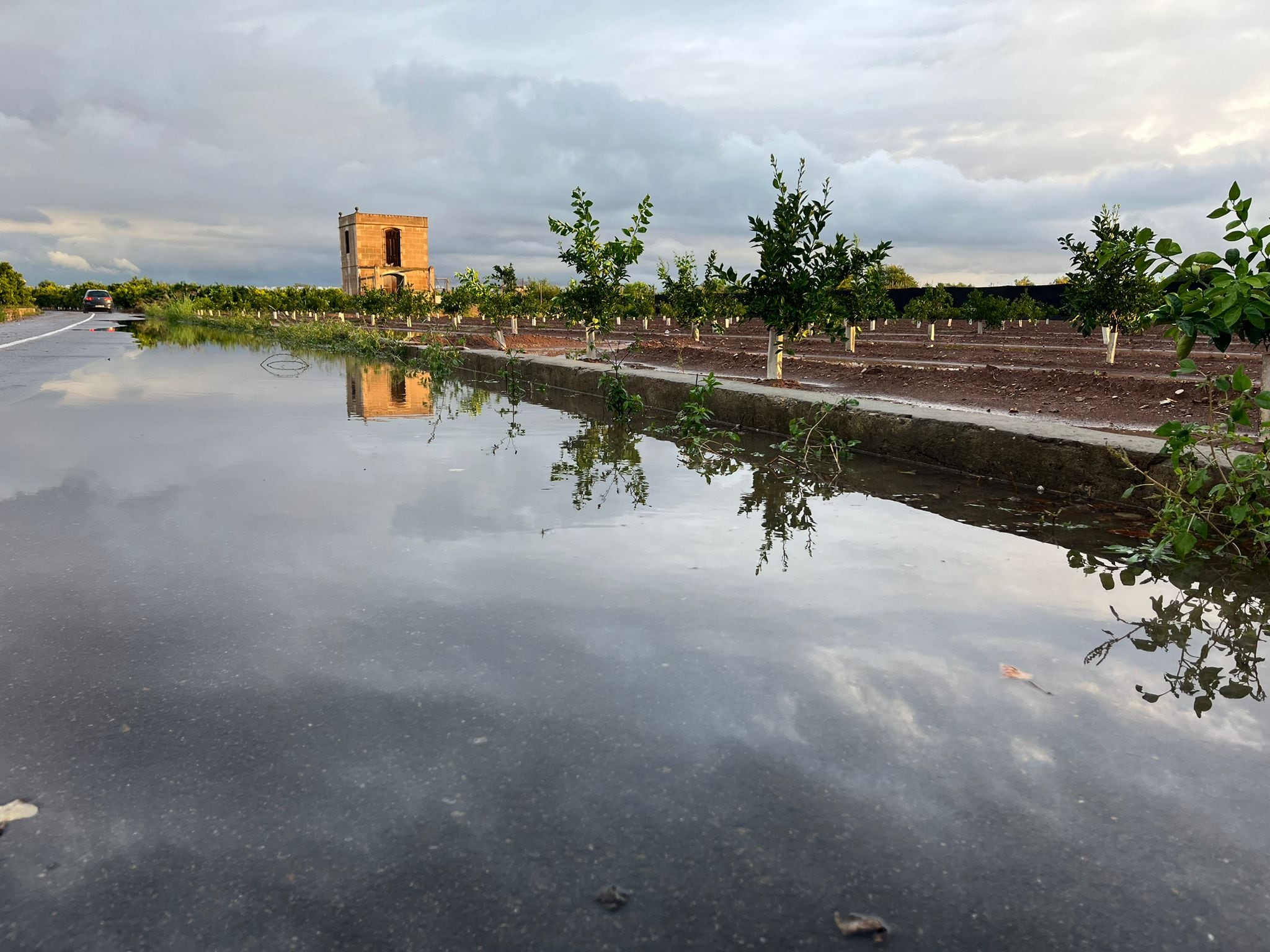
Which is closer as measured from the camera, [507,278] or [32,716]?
[32,716]

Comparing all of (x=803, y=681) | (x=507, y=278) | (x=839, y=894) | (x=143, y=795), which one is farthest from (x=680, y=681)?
(x=507, y=278)

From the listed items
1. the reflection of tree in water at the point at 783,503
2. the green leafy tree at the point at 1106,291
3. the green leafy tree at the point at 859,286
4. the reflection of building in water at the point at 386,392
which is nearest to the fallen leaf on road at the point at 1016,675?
the reflection of tree in water at the point at 783,503

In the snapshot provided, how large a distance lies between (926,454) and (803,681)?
14.3 feet

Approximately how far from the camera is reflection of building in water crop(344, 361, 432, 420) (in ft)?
31.9

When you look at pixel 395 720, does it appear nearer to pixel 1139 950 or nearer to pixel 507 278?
pixel 1139 950

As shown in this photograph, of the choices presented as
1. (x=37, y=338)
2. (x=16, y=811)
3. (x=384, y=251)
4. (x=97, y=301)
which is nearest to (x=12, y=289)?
(x=97, y=301)

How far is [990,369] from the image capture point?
14445mm

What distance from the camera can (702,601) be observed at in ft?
10.9

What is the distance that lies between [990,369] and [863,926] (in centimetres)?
1438

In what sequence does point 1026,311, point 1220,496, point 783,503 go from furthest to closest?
point 1026,311
point 783,503
point 1220,496

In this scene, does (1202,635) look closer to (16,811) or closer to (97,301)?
(16,811)

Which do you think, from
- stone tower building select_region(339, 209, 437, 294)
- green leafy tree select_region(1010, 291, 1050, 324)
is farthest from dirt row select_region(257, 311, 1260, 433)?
stone tower building select_region(339, 209, 437, 294)

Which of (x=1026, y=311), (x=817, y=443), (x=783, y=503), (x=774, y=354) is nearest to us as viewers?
(x=783, y=503)

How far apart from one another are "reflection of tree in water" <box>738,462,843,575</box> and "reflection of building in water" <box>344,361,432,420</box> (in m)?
4.74
